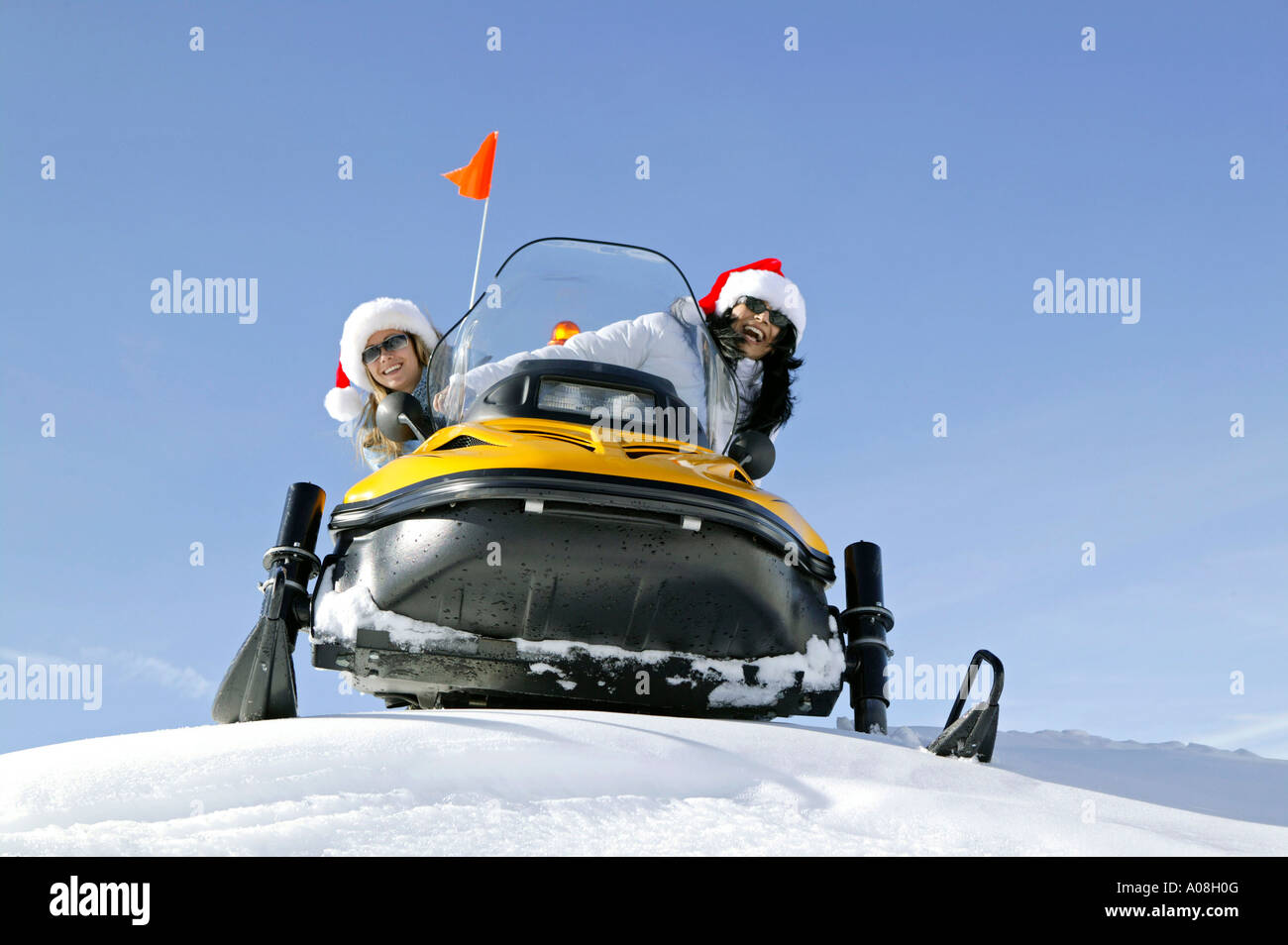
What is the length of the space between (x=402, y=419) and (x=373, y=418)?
1.27 meters

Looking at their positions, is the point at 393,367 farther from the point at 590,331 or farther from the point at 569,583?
the point at 569,583

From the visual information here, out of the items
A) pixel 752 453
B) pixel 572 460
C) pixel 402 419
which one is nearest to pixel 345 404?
pixel 402 419

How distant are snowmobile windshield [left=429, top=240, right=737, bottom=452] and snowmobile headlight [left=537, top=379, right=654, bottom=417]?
18cm

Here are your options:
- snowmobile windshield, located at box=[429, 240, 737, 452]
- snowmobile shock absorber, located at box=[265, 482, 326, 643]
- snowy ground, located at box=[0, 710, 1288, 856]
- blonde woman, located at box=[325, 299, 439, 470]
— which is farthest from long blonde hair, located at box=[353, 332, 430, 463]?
snowy ground, located at box=[0, 710, 1288, 856]

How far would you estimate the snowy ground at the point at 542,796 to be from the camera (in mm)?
2150

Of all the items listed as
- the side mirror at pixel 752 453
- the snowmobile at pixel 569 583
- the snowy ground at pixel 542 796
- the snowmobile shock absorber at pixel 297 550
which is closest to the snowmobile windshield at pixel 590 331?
the side mirror at pixel 752 453

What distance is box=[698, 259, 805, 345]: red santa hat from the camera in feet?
18.6

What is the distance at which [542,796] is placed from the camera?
8.13 feet

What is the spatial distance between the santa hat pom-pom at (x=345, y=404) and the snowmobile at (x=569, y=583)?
1800 mm
